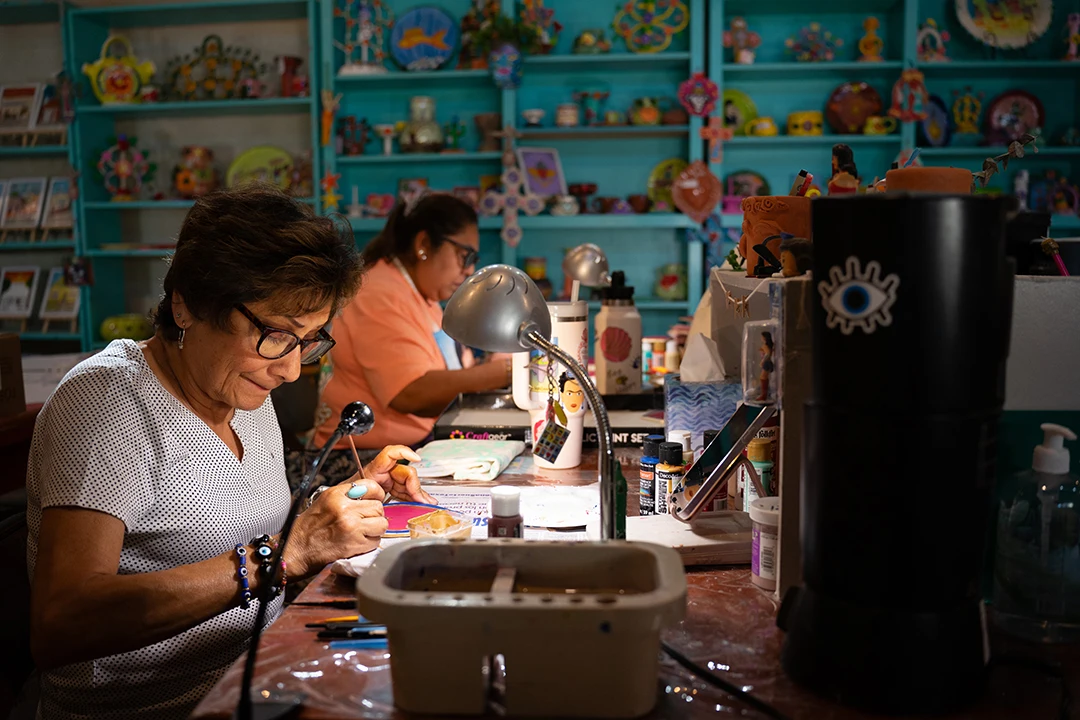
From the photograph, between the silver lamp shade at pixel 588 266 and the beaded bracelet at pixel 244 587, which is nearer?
the beaded bracelet at pixel 244 587

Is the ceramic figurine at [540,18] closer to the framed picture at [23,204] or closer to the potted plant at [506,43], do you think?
the potted plant at [506,43]

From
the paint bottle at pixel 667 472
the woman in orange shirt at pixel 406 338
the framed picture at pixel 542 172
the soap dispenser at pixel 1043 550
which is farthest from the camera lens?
the framed picture at pixel 542 172

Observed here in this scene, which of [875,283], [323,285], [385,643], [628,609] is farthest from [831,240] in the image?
[323,285]

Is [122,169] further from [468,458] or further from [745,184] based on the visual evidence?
[468,458]

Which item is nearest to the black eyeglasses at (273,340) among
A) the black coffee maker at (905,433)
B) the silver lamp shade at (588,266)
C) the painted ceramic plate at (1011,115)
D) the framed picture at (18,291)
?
the black coffee maker at (905,433)

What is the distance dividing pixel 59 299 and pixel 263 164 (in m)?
1.37

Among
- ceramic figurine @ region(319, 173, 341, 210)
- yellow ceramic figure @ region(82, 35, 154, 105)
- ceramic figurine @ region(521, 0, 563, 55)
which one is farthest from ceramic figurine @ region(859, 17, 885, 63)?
yellow ceramic figure @ region(82, 35, 154, 105)

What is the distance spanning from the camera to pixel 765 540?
1231mm

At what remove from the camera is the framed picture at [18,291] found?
Result: 207 inches

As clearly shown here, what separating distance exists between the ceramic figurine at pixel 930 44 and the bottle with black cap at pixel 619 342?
2.85m

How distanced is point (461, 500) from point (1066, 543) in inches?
39.3

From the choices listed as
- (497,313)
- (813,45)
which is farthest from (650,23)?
(497,313)

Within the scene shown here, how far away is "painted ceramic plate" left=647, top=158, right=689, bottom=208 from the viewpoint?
496cm

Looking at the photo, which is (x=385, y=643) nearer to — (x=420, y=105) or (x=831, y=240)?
→ (x=831, y=240)
